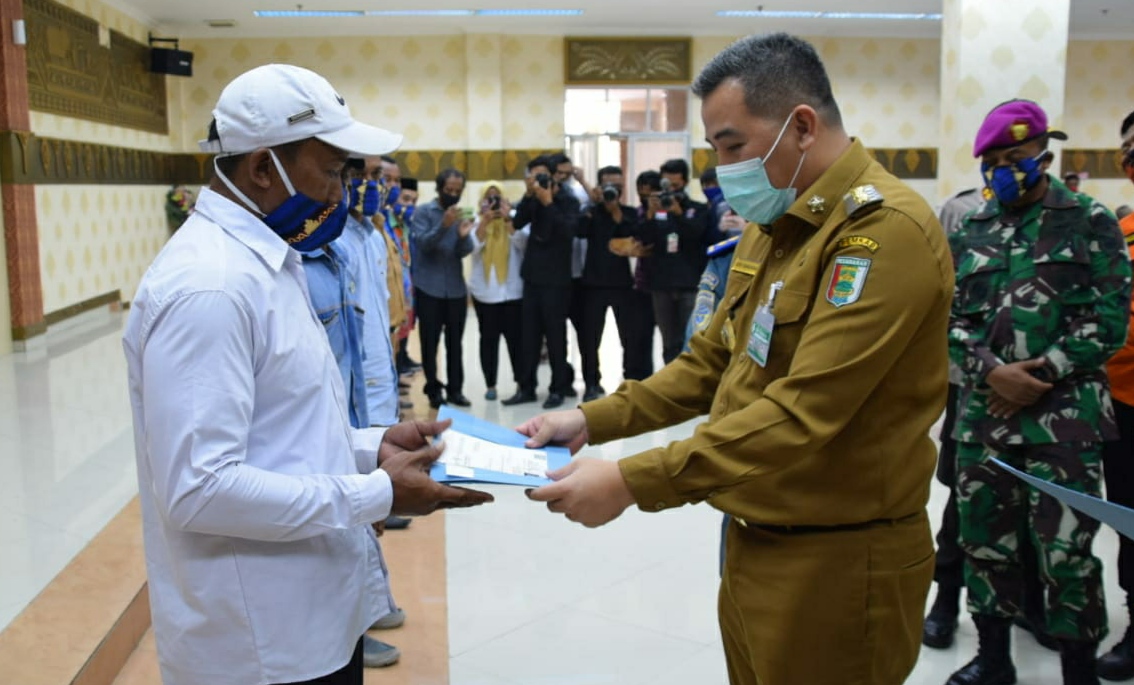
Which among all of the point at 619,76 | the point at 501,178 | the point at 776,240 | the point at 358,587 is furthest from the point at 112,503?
the point at 619,76

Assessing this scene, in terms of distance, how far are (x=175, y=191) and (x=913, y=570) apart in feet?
42.5

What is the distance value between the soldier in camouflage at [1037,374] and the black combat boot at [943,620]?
1.02 ft

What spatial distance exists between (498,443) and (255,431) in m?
0.48

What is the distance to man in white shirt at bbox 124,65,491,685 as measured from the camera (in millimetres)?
1272

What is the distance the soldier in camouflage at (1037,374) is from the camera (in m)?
2.56

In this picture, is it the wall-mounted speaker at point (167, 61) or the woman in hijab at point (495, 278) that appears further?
the wall-mounted speaker at point (167, 61)

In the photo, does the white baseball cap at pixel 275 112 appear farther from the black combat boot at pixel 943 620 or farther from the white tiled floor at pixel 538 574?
the black combat boot at pixel 943 620

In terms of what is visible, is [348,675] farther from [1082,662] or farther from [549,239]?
[549,239]

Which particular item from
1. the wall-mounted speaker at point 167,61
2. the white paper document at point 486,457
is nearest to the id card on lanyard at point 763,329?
the white paper document at point 486,457

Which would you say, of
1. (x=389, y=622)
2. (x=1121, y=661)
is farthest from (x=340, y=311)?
(x=1121, y=661)

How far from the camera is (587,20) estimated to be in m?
12.7

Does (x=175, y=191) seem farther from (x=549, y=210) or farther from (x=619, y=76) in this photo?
(x=549, y=210)

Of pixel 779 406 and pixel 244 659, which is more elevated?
pixel 779 406

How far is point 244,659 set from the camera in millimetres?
1382
